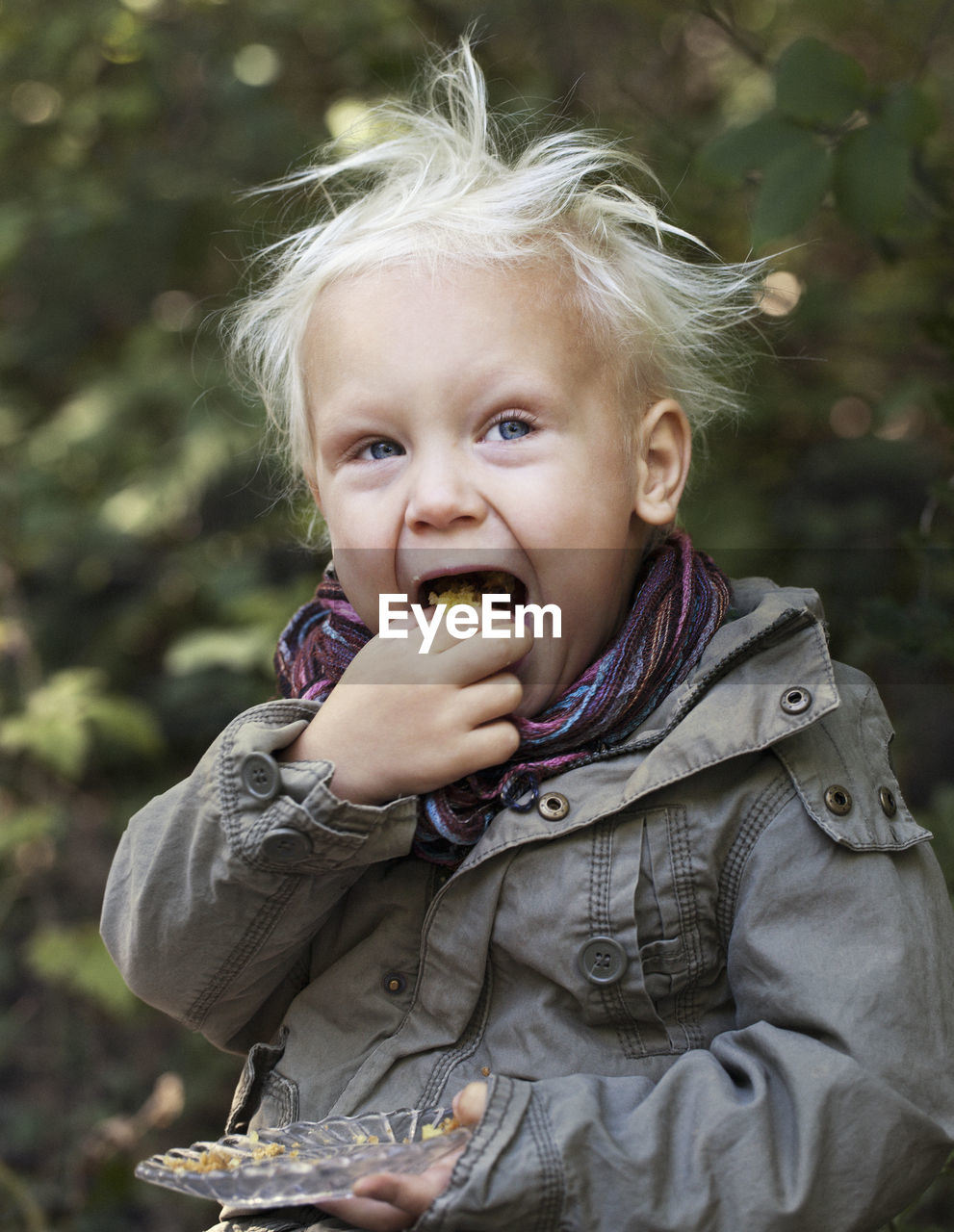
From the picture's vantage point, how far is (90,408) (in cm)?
342

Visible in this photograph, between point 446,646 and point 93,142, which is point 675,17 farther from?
point 446,646

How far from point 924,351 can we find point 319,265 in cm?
249

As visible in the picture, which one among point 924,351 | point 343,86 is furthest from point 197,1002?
point 343,86

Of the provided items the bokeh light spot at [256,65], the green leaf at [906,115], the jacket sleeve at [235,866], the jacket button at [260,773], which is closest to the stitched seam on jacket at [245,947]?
the jacket sleeve at [235,866]

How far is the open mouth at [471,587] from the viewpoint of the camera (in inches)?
54.0

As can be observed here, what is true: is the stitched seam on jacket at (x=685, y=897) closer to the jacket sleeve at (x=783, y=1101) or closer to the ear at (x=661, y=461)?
the jacket sleeve at (x=783, y=1101)

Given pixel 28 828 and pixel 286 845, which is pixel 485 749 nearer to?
pixel 286 845

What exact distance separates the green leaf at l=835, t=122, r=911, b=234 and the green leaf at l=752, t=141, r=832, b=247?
0.03 m

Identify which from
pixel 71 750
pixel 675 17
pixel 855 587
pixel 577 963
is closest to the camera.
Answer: pixel 577 963

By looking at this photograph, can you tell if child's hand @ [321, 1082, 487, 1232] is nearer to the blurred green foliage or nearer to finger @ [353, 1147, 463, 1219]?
finger @ [353, 1147, 463, 1219]

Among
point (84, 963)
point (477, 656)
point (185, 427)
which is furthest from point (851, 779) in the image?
point (185, 427)

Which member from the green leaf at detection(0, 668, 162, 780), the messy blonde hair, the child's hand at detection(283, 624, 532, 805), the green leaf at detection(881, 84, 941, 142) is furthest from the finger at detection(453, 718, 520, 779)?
the green leaf at detection(0, 668, 162, 780)

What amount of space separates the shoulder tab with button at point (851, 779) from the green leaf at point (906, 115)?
35.7 inches

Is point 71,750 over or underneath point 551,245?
underneath
